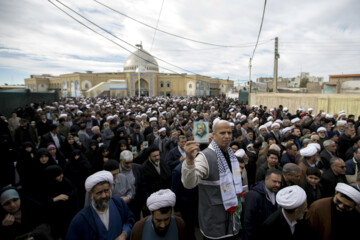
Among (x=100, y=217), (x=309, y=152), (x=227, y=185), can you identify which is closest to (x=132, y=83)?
(x=309, y=152)

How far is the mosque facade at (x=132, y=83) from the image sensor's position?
49.3m

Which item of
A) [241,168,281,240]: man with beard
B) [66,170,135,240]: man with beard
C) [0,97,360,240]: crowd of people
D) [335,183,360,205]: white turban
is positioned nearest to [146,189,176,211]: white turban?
[0,97,360,240]: crowd of people

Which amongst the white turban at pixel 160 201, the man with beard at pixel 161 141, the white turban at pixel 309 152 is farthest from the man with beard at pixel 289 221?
the man with beard at pixel 161 141

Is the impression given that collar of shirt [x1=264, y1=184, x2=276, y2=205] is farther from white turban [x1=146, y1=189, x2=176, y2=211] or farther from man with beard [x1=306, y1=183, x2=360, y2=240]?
white turban [x1=146, y1=189, x2=176, y2=211]

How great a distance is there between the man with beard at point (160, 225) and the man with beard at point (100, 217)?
274mm

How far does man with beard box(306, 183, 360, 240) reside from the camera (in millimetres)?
2104

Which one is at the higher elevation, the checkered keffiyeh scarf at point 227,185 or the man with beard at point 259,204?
the checkered keffiyeh scarf at point 227,185

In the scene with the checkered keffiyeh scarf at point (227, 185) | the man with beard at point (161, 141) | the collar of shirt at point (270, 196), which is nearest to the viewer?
the checkered keffiyeh scarf at point (227, 185)

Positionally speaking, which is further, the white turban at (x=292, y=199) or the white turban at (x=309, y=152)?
the white turban at (x=309, y=152)

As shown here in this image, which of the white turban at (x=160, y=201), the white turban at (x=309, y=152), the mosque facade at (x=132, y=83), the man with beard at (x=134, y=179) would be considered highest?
the mosque facade at (x=132, y=83)

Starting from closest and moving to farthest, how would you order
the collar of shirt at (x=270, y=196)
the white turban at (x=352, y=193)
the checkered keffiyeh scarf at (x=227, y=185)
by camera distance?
the checkered keffiyeh scarf at (x=227, y=185) < the white turban at (x=352, y=193) < the collar of shirt at (x=270, y=196)

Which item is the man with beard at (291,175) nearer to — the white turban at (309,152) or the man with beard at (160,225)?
the white turban at (309,152)

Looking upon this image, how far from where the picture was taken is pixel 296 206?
6.43ft

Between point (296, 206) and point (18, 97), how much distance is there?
18.1 meters
